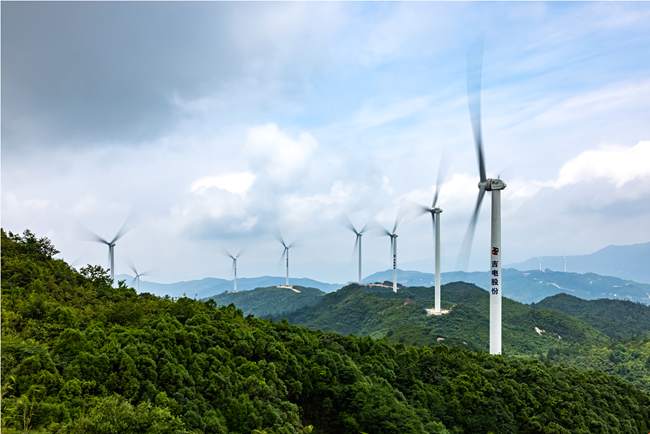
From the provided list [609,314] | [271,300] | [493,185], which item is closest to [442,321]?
[493,185]

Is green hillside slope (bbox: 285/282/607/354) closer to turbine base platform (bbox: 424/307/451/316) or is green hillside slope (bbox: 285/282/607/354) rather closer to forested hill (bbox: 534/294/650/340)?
turbine base platform (bbox: 424/307/451/316)

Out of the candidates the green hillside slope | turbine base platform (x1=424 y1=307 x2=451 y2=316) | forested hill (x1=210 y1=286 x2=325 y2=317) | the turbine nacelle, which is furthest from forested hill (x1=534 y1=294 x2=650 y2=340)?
the turbine nacelle

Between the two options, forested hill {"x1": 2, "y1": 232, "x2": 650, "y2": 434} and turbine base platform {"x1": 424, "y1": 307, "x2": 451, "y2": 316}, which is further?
turbine base platform {"x1": 424, "y1": 307, "x2": 451, "y2": 316}

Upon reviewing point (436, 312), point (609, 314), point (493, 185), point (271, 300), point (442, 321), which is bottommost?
point (609, 314)

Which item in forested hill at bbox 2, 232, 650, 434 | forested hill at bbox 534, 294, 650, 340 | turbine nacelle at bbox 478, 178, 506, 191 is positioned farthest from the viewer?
forested hill at bbox 534, 294, 650, 340

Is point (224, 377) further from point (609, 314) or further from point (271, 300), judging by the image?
point (271, 300)

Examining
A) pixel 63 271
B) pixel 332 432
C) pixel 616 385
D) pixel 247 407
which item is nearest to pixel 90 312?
pixel 63 271

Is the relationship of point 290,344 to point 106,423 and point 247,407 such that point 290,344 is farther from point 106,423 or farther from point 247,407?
point 106,423
